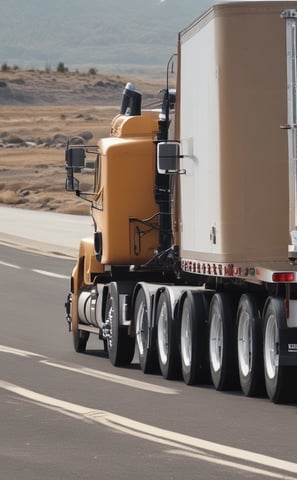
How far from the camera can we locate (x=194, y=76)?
15328 millimetres

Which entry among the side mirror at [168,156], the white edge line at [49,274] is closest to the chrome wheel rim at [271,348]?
the side mirror at [168,156]

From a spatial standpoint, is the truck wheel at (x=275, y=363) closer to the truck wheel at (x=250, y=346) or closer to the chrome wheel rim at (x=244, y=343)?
the truck wheel at (x=250, y=346)

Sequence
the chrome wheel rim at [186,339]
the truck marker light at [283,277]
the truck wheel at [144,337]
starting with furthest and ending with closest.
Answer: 1. the truck wheel at [144,337]
2. the chrome wheel rim at [186,339]
3. the truck marker light at [283,277]

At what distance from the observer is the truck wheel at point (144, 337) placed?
16984mm

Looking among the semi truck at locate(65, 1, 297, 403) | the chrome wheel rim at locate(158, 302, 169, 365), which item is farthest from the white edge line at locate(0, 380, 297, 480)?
the chrome wheel rim at locate(158, 302, 169, 365)

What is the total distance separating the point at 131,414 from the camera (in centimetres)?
1300

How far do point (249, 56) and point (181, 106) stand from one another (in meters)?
2.31

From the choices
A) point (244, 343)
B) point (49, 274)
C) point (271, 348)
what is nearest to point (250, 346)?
point (244, 343)

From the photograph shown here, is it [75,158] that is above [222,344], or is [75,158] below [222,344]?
above

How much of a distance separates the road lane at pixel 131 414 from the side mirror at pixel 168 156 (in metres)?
2.21

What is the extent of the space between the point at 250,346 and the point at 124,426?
2.52 meters

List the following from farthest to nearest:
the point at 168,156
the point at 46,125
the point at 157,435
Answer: the point at 46,125
the point at 168,156
the point at 157,435

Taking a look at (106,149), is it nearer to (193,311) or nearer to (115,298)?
(115,298)

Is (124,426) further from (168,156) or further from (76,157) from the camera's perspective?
(76,157)
